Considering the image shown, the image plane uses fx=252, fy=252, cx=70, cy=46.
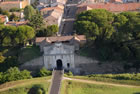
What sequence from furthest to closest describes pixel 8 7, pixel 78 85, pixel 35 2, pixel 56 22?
pixel 35 2 < pixel 8 7 < pixel 56 22 < pixel 78 85

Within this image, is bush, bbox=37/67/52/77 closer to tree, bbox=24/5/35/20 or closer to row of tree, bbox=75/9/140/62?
row of tree, bbox=75/9/140/62

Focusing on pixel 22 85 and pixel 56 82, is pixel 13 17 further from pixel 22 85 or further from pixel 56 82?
pixel 56 82

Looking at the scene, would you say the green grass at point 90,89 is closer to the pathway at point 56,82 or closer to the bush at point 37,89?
the pathway at point 56,82

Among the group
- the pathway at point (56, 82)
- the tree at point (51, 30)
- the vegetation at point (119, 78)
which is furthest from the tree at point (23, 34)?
the vegetation at point (119, 78)

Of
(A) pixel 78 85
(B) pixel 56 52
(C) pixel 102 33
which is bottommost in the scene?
(A) pixel 78 85

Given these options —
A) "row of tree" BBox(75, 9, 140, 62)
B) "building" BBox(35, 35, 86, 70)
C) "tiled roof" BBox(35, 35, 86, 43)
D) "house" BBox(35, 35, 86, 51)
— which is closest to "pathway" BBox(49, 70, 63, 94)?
"building" BBox(35, 35, 86, 70)

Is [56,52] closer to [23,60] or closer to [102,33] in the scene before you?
[23,60]

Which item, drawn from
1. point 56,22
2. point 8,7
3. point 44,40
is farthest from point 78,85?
point 8,7
